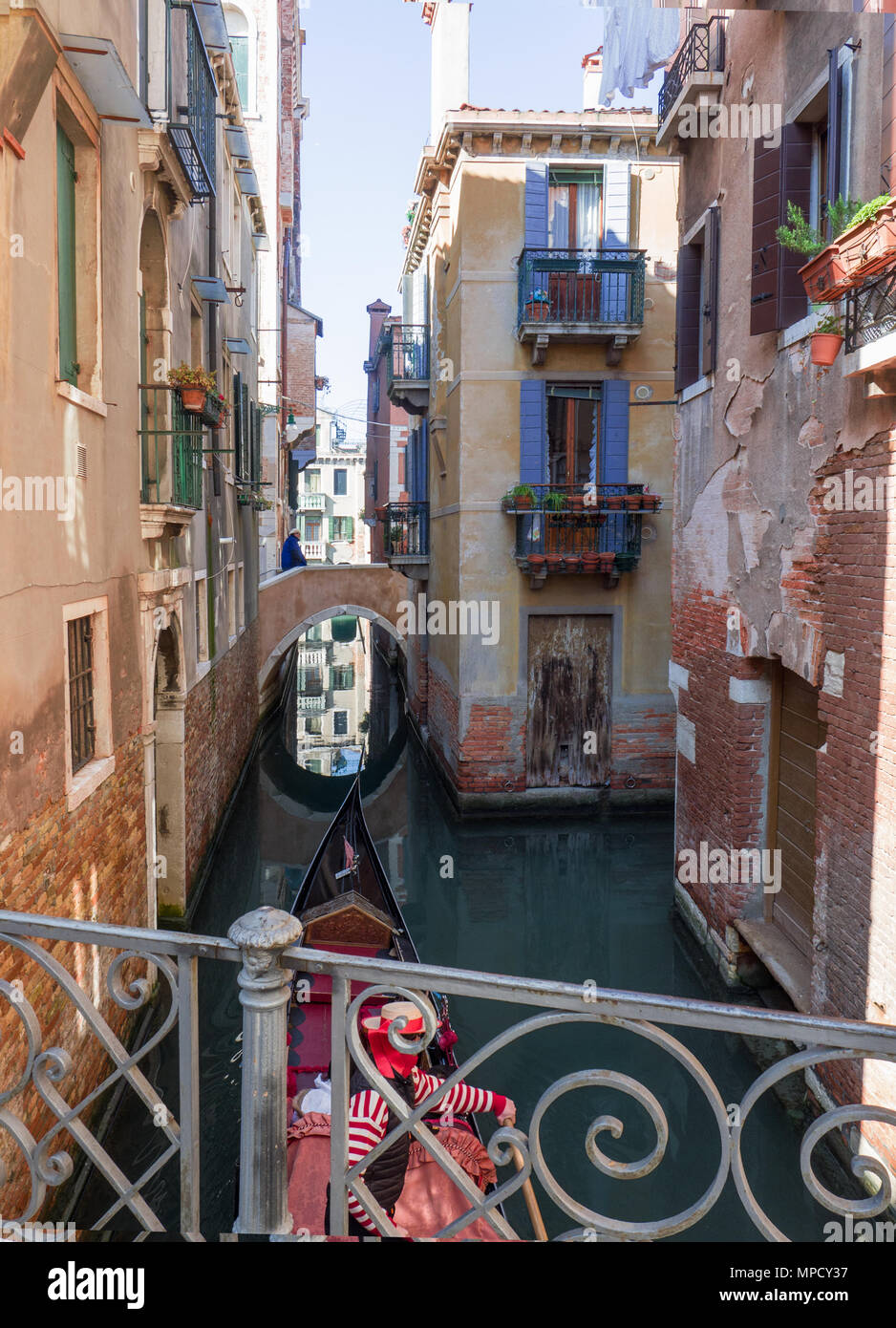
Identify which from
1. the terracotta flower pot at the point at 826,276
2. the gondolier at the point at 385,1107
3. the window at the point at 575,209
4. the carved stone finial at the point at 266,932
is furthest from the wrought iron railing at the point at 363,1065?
the window at the point at 575,209

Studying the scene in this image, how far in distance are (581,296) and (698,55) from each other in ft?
15.5

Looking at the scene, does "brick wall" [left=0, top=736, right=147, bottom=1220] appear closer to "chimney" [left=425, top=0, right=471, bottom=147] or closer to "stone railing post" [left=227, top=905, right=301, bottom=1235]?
"stone railing post" [left=227, top=905, right=301, bottom=1235]

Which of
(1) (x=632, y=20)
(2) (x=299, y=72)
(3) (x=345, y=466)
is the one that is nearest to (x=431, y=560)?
(1) (x=632, y=20)

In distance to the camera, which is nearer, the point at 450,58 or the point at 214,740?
the point at 214,740

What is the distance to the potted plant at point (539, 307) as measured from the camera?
39.6 ft

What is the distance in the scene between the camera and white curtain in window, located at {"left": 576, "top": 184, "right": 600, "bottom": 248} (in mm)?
12516

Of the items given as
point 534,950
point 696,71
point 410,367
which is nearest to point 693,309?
point 696,71

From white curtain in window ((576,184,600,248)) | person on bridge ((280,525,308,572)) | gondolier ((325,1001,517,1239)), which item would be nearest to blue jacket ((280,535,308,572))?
person on bridge ((280,525,308,572))

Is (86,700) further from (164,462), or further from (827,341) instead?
(827,341)

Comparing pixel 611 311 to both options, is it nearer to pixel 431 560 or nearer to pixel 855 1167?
pixel 431 560

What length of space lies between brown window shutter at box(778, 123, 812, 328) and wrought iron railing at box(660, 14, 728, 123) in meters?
1.53

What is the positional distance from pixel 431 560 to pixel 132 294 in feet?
31.0

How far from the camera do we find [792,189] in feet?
20.1

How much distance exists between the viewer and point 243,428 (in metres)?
14.4
